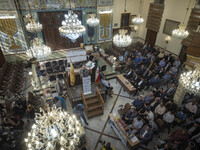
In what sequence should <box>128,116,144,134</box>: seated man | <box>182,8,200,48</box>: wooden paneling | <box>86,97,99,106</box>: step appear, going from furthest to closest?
<box>182,8,200,48</box>: wooden paneling → <box>86,97,99,106</box>: step → <box>128,116,144,134</box>: seated man

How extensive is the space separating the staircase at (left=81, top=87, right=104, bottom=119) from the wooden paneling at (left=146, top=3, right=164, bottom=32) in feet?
36.1

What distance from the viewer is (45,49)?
8070 millimetres

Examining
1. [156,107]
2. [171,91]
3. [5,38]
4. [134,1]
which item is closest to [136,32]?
[134,1]

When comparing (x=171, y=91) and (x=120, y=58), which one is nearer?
(x=171, y=91)

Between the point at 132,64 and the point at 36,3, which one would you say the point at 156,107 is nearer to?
the point at 132,64

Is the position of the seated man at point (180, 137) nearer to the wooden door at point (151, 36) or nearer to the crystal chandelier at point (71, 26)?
the crystal chandelier at point (71, 26)

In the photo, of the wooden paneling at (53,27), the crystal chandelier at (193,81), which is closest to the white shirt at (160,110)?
the crystal chandelier at (193,81)

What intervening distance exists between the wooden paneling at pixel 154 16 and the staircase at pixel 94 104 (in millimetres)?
11000

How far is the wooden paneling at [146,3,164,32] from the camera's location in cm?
1424

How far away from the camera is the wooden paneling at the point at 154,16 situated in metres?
14.2

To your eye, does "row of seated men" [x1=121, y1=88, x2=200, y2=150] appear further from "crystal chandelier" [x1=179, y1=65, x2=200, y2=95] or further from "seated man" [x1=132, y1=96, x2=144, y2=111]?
"crystal chandelier" [x1=179, y1=65, x2=200, y2=95]

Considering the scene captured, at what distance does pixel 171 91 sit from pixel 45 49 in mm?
8150

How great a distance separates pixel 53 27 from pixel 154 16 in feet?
34.9

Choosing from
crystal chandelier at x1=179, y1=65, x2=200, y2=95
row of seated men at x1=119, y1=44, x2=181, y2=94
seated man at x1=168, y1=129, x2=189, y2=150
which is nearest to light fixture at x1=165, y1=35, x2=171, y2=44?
row of seated men at x1=119, y1=44, x2=181, y2=94
